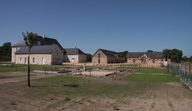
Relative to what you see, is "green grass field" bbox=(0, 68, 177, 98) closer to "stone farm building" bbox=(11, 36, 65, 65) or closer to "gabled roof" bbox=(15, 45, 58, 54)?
"stone farm building" bbox=(11, 36, 65, 65)

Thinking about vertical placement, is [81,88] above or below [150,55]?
below

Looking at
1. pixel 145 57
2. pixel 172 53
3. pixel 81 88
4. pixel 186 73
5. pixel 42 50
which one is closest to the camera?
pixel 81 88

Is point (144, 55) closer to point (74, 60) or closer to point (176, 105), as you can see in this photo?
point (74, 60)

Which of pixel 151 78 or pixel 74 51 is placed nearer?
pixel 151 78

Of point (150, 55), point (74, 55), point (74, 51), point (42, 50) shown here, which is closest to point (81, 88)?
point (42, 50)

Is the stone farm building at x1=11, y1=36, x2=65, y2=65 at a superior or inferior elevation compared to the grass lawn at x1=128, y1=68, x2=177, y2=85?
superior

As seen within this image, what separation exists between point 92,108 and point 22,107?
2.86 meters

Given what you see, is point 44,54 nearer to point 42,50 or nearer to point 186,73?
point 42,50

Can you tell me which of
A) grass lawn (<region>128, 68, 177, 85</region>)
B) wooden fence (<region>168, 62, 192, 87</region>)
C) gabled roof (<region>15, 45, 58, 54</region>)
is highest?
gabled roof (<region>15, 45, 58, 54</region>)

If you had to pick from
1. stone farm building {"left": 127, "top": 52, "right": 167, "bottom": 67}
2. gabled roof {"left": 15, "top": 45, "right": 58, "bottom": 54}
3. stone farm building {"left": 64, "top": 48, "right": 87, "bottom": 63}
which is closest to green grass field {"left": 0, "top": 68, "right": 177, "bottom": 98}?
gabled roof {"left": 15, "top": 45, "right": 58, "bottom": 54}

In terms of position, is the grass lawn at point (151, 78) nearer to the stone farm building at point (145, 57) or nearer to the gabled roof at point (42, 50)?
the gabled roof at point (42, 50)

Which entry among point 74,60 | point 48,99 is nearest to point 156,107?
point 48,99

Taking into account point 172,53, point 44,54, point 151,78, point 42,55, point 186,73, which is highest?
point 172,53

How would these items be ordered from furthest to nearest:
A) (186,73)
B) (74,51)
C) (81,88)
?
1. (74,51)
2. (186,73)
3. (81,88)
